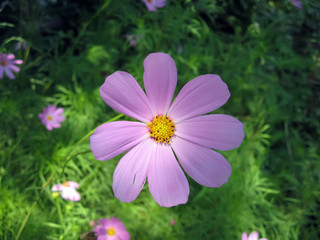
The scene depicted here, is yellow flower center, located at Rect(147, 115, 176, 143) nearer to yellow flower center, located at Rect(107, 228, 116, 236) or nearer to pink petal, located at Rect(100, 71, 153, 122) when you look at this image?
pink petal, located at Rect(100, 71, 153, 122)

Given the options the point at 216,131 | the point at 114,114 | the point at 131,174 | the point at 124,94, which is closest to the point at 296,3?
the point at 114,114

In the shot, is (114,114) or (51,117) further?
(114,114)

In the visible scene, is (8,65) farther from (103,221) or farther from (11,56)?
(103,221)

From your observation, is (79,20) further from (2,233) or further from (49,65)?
(2,233)

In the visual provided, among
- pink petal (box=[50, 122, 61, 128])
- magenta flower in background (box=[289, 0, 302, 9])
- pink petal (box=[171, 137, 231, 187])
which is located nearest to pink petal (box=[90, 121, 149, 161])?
pink petal (box=[171, 137, 231, 187])

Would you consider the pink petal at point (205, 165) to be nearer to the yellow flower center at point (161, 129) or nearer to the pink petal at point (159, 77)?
the yellow flower center at point (161, 129)
